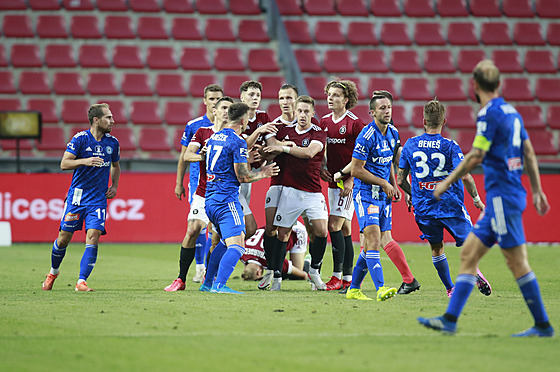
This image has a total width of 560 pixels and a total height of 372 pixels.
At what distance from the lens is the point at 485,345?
5.50 metres

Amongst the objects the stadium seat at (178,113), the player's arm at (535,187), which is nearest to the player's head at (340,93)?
the player's arm at (535,187)

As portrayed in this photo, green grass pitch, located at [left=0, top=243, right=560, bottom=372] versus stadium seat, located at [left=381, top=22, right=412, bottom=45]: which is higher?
stadium seat, located at [left=381, top=22, right=412, bottom=45]

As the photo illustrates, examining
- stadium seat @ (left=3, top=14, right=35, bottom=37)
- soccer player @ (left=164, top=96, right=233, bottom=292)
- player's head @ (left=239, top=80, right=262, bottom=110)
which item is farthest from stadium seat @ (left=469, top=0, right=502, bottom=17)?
soccer player @ (left=164, top=96, right=233, bottom=292)

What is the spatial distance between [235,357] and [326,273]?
256 inches

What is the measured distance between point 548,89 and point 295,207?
50.3ft

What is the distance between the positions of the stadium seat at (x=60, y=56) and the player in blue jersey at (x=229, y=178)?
13.3 m

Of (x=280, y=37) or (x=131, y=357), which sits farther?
(x=280, y=37)

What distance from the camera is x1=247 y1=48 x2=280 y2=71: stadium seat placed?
21.6 metres

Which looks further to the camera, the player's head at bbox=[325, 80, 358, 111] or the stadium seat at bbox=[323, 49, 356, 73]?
the stadium seat at bbox=[323, 49, 356, 73]

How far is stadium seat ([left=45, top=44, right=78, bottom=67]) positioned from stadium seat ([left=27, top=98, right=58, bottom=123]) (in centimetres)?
120

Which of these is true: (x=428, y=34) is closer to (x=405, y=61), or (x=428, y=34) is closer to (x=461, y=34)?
(x=461, y=34)

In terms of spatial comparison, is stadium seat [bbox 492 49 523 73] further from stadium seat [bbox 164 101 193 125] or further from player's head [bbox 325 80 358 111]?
player's head [bbox 325 80 358 111]

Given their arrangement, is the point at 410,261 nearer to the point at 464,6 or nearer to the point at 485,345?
the point at 485,345

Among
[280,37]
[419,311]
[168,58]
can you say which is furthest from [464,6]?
[419,311]
